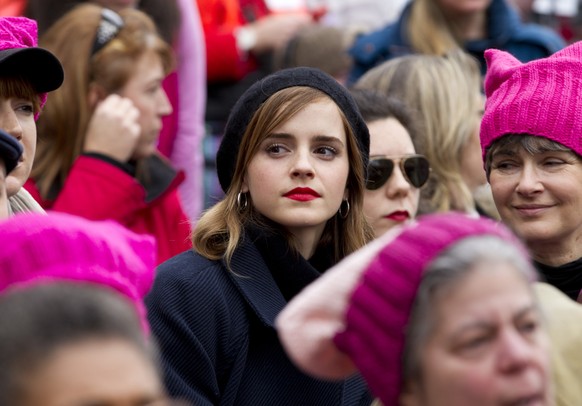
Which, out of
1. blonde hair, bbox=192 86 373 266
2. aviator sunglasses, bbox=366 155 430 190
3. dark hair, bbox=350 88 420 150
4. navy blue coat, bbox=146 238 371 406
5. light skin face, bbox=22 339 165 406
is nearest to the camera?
light skin face, bbox=22 339 165 406

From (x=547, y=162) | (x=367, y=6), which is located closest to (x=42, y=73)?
(x=547, y=162)

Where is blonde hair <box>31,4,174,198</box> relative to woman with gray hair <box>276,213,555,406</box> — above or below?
below

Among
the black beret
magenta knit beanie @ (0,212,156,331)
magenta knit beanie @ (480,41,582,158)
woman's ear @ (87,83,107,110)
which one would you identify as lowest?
woman's ear @ (87,83,107,110)

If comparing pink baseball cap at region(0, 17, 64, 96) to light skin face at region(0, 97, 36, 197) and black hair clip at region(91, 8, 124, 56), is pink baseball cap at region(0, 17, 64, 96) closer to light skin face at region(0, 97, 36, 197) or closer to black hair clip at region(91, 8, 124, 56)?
light skin face at region(0, 97, 36, 197)

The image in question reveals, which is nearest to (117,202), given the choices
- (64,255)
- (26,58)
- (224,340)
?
(26,58)

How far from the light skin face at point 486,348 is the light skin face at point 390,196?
2.20 meters

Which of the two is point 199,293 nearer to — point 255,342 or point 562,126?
point 255,342

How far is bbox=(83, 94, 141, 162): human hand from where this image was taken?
217 inches

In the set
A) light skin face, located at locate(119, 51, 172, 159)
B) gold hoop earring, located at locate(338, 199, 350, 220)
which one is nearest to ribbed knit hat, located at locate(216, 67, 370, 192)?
gold hoop earring, located at locate(338, 199, 350, 220)

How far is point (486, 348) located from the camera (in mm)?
2660

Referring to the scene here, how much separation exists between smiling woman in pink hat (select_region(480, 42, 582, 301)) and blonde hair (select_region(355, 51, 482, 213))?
115 centimetres

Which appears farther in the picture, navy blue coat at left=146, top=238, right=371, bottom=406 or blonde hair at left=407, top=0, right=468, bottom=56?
blonde hair at left=407, top=0, right=468, bottom=56

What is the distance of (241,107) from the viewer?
4.30 metres

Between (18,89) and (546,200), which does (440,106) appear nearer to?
(546,200)
